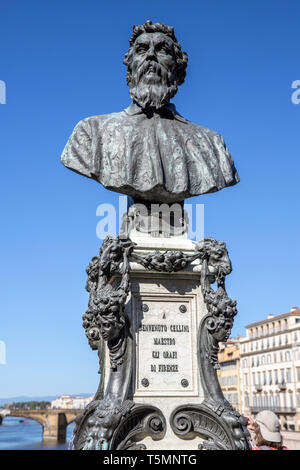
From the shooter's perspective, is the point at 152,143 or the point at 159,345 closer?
the point at 159,345

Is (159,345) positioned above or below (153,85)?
below

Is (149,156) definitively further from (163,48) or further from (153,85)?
(163,48)

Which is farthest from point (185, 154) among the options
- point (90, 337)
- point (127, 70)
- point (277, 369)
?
point (277, 369)

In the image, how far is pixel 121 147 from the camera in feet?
24.5

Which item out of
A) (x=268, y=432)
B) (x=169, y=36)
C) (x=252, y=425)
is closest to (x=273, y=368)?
(x=169, y=36)

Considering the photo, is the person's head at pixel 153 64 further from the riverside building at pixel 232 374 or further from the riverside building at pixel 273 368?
the riverside building at pixel 232 374

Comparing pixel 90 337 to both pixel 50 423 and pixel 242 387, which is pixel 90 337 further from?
pixel 50 423

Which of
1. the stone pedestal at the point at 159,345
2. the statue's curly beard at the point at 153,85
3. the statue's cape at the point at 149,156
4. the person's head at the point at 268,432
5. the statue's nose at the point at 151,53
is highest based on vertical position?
the statue's nose at the point at 151,53

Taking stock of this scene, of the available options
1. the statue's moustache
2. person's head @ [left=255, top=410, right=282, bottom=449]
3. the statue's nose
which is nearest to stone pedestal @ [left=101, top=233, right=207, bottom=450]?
person's head @ [left=255, top=410, right=282, bottom=449]

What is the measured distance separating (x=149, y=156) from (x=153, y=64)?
1.29 metres

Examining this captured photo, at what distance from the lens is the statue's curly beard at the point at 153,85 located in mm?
7719

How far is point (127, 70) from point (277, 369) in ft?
202

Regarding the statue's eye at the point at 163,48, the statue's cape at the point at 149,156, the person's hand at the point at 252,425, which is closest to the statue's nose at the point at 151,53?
the statue's eye at the point at 163,48

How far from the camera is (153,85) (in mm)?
7723
